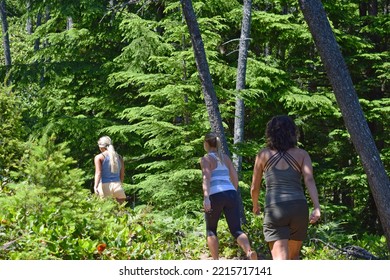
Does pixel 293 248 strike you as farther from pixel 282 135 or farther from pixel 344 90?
pixel 344 90

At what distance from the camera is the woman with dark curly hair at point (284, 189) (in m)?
5.92

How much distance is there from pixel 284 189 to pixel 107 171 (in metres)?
5.22

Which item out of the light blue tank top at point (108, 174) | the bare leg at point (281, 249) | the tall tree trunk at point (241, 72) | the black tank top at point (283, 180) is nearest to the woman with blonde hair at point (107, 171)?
the light blue tank top at point (108, 174)

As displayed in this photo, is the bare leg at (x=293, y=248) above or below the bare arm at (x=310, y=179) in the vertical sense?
below

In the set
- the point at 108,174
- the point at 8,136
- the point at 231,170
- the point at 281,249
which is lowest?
the point at 281,249

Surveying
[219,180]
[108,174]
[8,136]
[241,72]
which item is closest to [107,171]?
[108,174]

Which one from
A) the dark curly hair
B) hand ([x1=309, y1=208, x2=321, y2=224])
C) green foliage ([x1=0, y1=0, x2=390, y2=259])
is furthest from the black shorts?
green foliage ([x1=0, y1=0, x2=390, y2=259])

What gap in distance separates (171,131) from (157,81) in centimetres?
123

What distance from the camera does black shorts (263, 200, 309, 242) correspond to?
5898mm

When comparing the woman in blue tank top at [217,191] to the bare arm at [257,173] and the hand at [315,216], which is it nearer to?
the bare arm at [257,173]

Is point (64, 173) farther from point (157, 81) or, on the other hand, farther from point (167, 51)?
point (167, 51)

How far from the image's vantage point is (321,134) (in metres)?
21.2

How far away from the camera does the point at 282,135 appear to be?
611cm
